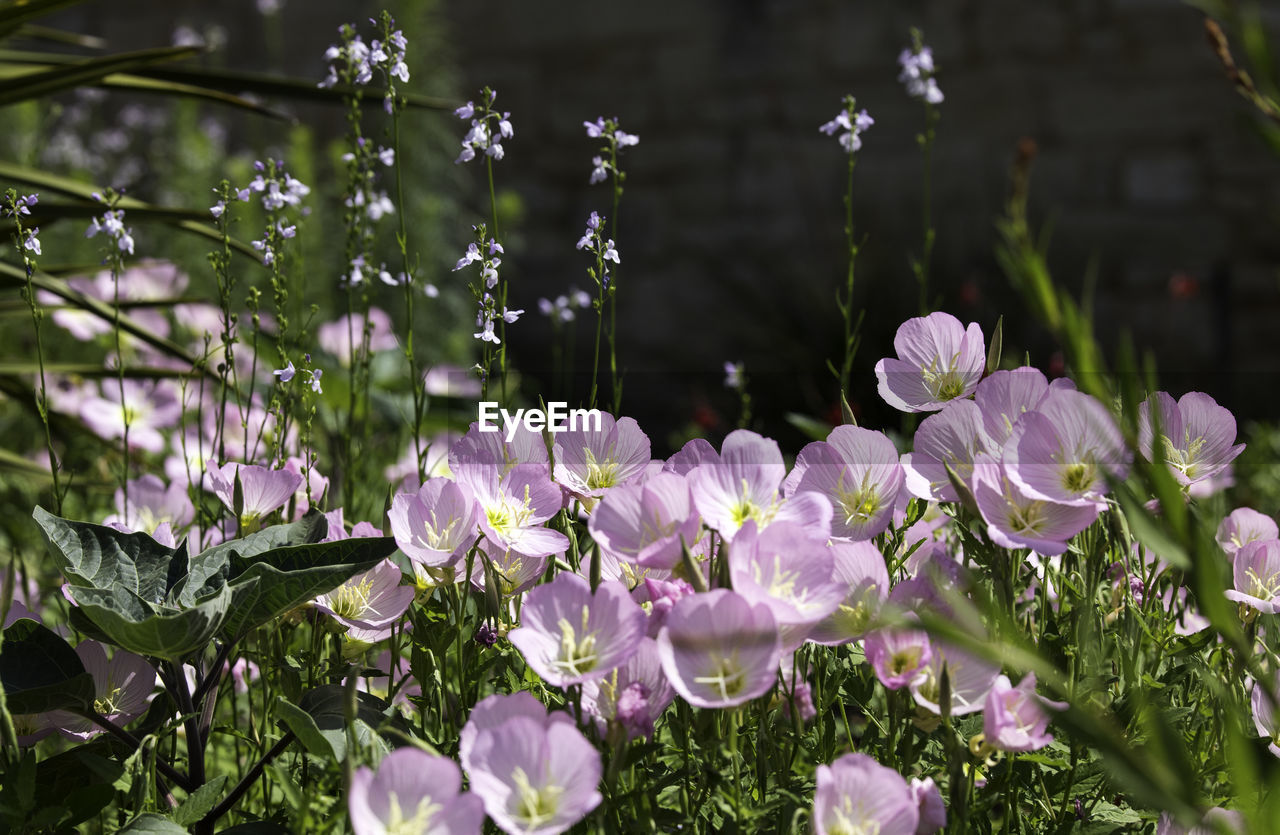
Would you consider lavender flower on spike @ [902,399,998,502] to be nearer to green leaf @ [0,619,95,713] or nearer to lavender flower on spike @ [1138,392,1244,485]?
lavender flower on spike @ [1138,392,1244,485]

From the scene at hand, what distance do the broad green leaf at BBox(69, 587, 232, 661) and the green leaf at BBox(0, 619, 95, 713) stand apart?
52 millimetres

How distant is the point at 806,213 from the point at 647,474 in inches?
197

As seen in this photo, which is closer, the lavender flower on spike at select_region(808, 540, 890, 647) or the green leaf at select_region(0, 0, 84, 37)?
the lavender flower on spike at select_region(808, 540, 890, 647)

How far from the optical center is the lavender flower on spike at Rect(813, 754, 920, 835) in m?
0.65

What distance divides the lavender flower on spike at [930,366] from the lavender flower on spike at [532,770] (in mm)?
408

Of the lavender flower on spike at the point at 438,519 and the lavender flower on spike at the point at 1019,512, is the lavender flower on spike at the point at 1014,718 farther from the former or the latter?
the lavender flower on spike at the point at 438,519

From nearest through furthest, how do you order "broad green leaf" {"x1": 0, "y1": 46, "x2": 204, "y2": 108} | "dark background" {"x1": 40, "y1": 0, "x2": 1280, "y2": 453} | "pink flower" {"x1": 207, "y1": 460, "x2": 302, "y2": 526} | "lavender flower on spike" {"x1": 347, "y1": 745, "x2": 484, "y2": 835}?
"lavender flower on spike" {"x1": 347, "y1": 745, "x2": 484, "y2": 835} → "pink flower" {"x1": 207, "y1": 460, "x2": 302, "y2": 526} → "broad green leaf" {"x1": 0, "y1": 46, "x2": 204, "y2": 108} → "dark background" {"x1": 40, "y1": 0, "x2": 1280, "y2": 453}

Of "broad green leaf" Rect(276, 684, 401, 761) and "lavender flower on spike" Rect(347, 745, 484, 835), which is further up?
"lavender flower on spike" Rect(347, 745, 484, 835)

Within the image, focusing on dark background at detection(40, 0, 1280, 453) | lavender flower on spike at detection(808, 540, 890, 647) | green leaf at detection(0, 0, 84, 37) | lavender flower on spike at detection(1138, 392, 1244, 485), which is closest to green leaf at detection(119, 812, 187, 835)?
lavender flower on spike at detection(808, 540, 890, 647)

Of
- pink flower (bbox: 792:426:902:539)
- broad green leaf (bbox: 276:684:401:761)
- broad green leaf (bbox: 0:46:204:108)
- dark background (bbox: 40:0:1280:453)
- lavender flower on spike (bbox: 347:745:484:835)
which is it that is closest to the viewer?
lavender flower on spike (bbox: 347:745:484:835)

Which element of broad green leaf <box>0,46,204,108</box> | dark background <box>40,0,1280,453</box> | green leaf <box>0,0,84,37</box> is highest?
green leaf <box>0,0,84,37</box>

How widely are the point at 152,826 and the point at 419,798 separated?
238 mm

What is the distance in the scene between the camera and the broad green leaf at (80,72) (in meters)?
1.54

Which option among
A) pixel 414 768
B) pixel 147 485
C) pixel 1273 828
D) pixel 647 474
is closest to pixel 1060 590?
pixel 647 474
